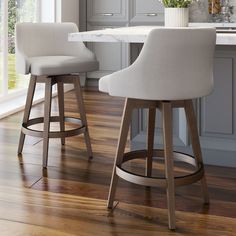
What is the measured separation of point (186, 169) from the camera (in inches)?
112

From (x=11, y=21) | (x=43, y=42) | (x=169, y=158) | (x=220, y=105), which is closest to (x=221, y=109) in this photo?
(x=220, y=105)

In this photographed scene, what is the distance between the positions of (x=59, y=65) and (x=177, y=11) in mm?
781

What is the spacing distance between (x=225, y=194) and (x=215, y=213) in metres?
0.27

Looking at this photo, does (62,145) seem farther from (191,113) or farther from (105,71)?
(105,71)

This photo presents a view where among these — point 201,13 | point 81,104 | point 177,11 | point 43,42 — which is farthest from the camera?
point 201,13

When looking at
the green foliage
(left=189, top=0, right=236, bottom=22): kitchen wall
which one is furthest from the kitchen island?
(left=189, top=0, right=236, bottom=22): kitchen wall

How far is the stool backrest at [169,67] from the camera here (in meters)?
1.94

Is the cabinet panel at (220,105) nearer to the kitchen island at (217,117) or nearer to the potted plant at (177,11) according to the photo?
the kitchen island at (217,117)

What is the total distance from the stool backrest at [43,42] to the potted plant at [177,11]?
2.07ft

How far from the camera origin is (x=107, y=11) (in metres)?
5.84

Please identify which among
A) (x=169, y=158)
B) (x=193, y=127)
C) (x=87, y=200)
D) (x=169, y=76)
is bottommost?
(x=87, y=200)

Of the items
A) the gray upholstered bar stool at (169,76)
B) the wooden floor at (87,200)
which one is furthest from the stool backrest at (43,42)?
the gray upholstered bar stool at (169,76)

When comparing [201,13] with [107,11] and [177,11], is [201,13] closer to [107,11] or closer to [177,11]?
[107,11]

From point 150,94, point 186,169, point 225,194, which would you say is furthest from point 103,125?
point 150,94
